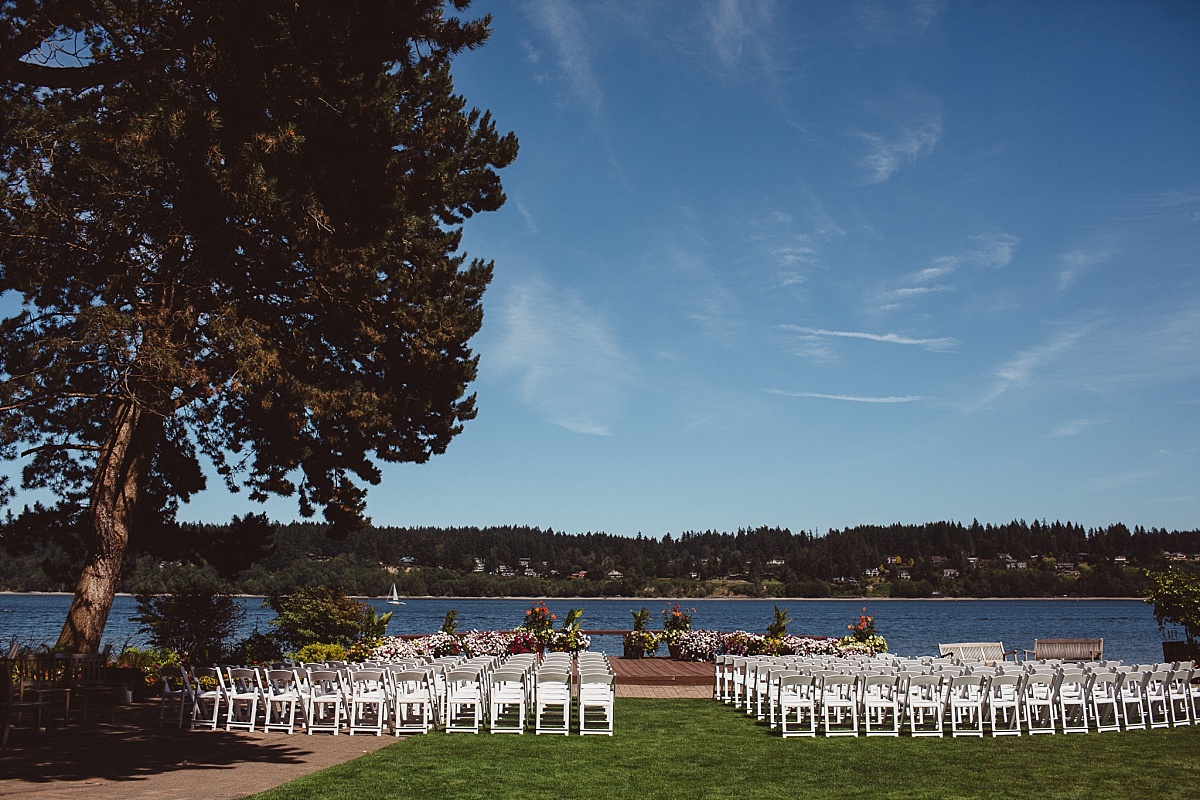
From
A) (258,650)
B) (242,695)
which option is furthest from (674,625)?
(242,695)

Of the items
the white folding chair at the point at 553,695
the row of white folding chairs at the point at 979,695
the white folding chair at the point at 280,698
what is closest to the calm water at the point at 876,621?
the white folding chair at the point at 280,698

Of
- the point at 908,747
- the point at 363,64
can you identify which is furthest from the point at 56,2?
the point at 908,747

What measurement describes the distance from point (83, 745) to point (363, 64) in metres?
8.73

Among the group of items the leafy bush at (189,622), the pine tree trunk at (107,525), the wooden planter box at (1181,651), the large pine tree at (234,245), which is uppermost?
the large pine tree at (234,245)

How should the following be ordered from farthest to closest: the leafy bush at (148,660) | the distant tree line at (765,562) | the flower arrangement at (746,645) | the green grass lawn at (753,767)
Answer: the distant tree line at (765,562), the flower arrangement at (746,645), the leafy bush at (148,660), the green grass lawn at (753,767)

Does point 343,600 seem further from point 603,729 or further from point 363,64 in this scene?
point 363,64

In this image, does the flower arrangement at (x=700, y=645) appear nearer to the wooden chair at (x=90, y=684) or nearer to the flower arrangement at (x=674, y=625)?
the flower arrangement at (x=674, y=625)

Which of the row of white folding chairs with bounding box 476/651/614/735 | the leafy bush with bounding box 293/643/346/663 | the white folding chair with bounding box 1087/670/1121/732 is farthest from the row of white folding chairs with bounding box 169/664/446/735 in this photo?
the white folding chair with bounding box 1087/670/1121/732

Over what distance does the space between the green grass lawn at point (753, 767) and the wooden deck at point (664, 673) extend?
613 cm

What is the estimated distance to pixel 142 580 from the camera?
64.4 meters

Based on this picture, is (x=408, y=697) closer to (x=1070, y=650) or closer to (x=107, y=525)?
(x=107, y=525)

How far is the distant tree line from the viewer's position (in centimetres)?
11238

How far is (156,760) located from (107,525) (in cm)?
727

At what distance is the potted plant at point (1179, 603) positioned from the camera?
56.5 feet
